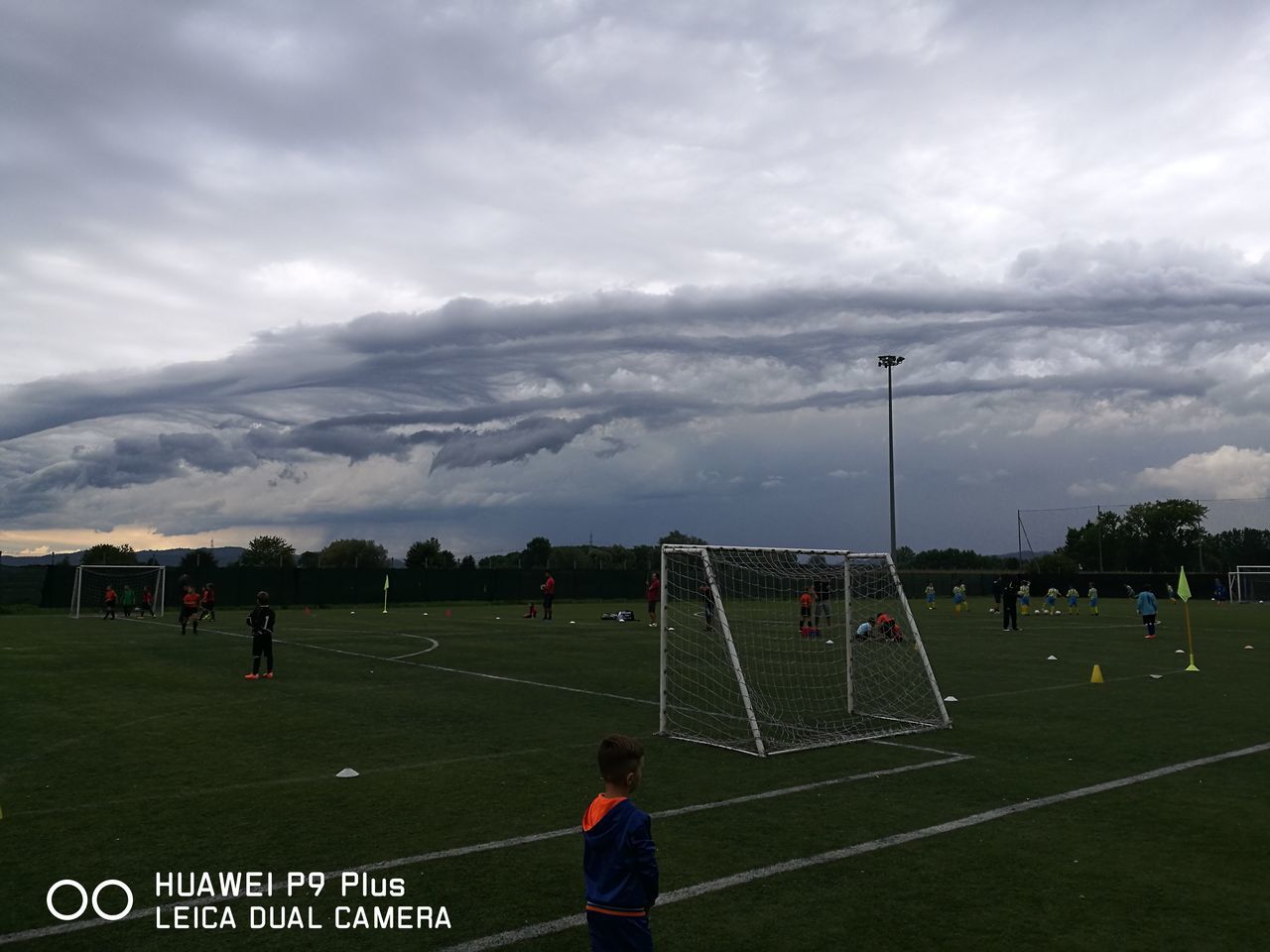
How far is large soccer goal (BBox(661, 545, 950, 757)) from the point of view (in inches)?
468

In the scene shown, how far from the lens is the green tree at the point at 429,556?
99.4 m

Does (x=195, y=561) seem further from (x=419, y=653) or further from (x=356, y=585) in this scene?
(x=419, y=653)

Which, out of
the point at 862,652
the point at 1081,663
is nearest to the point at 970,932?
the point at 862,652

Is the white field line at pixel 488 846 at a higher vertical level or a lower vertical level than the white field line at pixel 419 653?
lower

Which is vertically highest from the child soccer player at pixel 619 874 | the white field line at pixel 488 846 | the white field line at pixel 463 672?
the child soccer player at pixel 619 874

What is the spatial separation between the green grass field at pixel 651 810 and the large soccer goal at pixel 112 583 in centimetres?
2576

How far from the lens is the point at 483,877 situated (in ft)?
21.0

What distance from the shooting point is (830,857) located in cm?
691

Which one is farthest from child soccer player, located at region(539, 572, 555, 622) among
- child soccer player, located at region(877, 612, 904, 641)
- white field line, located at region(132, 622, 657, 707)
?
child soccer player, located at region(877, 612, 904, 641)

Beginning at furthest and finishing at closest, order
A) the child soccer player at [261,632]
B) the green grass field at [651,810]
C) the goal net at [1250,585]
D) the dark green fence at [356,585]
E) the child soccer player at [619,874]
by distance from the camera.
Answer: the goal net at [1250,585] < the dark green fence at [356,585] < the child soccer player at [261,632] < the green grass field at [651,810] < the child soccer player at [619,874]

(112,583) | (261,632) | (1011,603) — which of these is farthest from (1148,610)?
(112,583)

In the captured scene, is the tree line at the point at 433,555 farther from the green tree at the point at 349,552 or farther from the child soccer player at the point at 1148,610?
the child soccer player at the point at 1148,610

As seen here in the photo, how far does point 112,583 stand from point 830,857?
137ft

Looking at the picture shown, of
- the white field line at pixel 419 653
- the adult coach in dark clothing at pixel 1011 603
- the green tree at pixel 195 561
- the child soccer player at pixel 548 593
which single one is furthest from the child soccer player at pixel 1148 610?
the green tree at pixel 195 561
